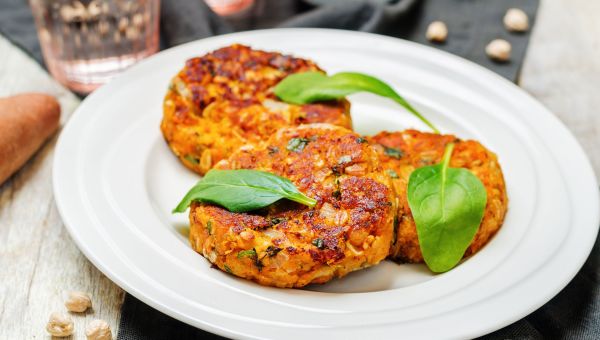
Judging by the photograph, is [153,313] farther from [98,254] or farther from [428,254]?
[428,254]

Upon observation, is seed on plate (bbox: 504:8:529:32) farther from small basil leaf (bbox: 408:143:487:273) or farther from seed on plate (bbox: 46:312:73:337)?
seed on plate (bbox: 46:312:73:337)

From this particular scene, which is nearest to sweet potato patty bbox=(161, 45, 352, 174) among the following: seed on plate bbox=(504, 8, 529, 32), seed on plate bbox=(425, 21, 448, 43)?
seed on plate bbox=(425, 21, 448, 43)

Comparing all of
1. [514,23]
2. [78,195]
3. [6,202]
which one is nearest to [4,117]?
[6,202]

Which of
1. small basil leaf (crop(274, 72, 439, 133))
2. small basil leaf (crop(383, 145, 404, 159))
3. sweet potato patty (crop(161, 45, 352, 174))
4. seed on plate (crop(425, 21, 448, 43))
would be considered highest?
small basil leaf (crop(274, 72, 439, 133))

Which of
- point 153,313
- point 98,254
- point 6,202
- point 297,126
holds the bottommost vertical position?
point 6,202

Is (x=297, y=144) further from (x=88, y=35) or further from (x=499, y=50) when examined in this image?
(x=499, y=50)
